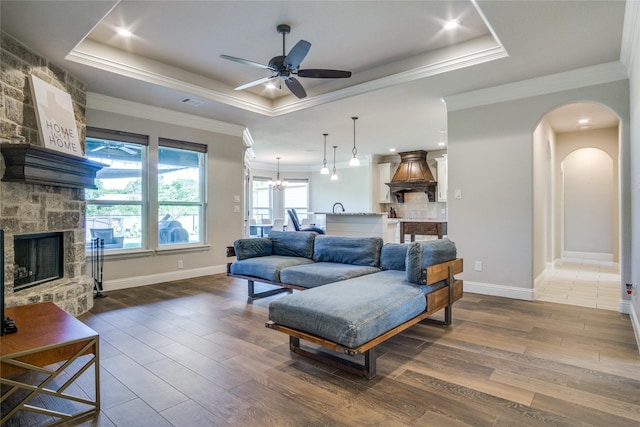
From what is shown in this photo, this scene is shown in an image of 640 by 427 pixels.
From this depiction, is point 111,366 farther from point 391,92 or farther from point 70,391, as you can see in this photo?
point 391,92

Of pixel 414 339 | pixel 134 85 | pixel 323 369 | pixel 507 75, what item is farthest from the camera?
pixel 134 85

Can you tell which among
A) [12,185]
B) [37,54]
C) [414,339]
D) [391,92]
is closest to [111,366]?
[12,185]

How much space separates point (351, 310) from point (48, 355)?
5.07 feet

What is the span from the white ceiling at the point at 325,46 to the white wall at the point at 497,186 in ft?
1.23

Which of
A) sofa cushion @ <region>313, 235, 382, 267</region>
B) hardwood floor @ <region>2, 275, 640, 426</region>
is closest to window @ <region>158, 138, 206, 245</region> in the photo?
hardwood floor @ <region>2, 275, 640, 426</region>

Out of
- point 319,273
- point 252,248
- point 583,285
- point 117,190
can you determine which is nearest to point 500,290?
point 583,285

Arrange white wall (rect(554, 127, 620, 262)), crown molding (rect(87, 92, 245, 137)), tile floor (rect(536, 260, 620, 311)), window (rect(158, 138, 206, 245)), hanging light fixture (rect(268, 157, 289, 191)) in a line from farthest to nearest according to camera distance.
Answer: hanging light fixture (rect(268, 157, 289, 191)) → white wall (rect(554, 127, 620, 262)) → window (rect(158, 138, 206, 245)) → crown molding (rect(87, 92, 245, 137)) → tile floor (rect(536, 260, 620, 311))

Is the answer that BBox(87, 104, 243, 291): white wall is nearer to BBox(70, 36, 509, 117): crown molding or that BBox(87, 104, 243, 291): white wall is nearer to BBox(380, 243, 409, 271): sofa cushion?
BBox(70, 36, 509, 117): crown molding

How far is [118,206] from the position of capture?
4723 mm

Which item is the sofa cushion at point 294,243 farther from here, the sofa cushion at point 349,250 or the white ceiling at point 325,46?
the white ceiling at point 325,46

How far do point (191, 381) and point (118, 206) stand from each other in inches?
136

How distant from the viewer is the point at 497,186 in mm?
4238

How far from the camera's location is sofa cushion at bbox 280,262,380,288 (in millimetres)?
3264

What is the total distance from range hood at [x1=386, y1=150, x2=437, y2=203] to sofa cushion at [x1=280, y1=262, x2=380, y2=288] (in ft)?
17.3
